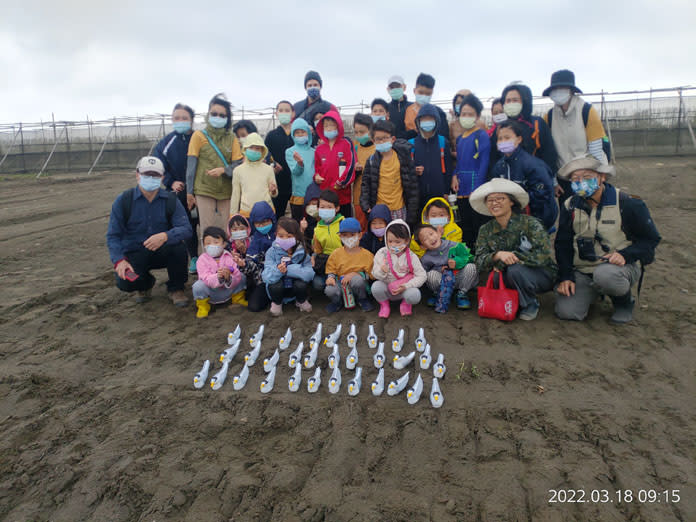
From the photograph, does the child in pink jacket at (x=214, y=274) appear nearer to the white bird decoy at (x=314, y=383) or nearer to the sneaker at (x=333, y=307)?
the sneaker at (x=333, y=307)

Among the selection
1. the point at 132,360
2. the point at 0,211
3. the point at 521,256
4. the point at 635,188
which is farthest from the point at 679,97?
the point at 0,211

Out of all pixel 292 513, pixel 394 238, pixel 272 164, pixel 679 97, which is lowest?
pixel 292 513

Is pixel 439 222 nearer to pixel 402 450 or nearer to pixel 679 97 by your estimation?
pixel 402 450

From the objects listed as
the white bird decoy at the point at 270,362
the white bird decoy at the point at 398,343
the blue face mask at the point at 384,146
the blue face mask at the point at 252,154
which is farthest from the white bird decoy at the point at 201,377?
the blue face mask at the point at 384,146

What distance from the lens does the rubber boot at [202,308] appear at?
17.3 feet

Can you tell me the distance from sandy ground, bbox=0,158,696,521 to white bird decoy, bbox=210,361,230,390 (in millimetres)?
74

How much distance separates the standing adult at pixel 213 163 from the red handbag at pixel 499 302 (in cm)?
371

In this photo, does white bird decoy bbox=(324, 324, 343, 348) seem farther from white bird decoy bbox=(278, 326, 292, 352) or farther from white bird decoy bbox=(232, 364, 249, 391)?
white bird decoy bbox=(232, 364, 249, 391)

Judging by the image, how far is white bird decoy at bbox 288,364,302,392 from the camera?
365 cm

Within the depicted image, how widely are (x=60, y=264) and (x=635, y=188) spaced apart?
42.8 ft

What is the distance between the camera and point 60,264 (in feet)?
24.2

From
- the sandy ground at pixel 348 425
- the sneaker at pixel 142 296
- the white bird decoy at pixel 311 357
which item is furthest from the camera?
the sneaker at pixel 142 296

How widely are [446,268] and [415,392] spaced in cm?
197

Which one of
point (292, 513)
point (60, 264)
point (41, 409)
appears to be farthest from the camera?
point (60, 264)
